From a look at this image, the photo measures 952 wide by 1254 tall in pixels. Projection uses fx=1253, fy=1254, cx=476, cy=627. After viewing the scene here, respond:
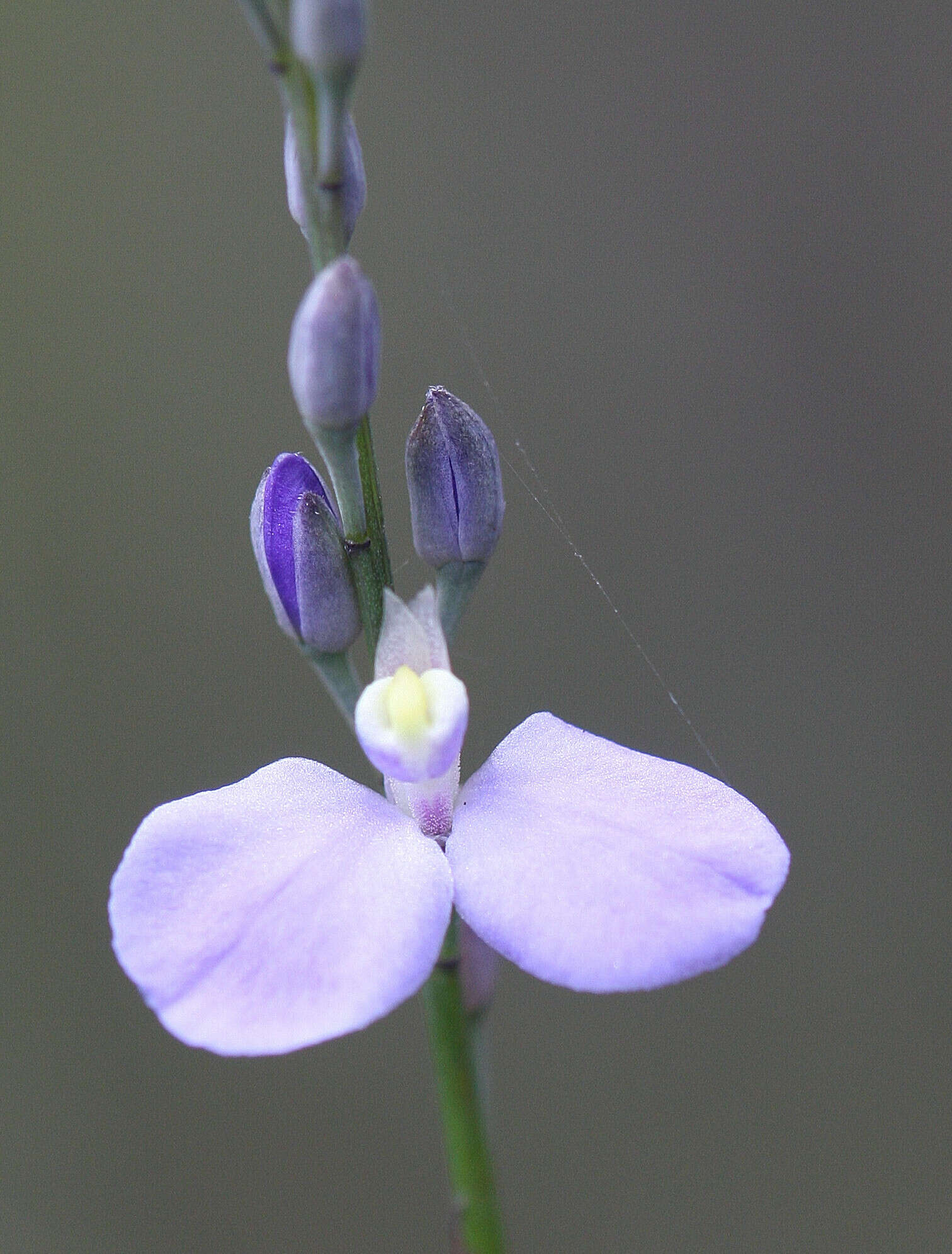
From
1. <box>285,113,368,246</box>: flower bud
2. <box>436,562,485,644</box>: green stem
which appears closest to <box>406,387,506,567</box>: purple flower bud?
<box>436,562,485,644</box>: green stem

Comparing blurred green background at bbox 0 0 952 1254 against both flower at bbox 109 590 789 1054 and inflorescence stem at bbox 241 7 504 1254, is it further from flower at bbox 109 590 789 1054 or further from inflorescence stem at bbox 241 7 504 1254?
flower at bbox 109 590 789 1054

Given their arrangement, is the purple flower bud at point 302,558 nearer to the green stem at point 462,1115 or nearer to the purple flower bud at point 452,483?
the purple flower bud at point 452,483

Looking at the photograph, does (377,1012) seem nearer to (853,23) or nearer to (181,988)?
(181,988)

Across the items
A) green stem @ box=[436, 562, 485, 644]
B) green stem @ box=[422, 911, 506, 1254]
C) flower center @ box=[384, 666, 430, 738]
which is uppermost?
green stem @ box=[436, 562, 485, 644]

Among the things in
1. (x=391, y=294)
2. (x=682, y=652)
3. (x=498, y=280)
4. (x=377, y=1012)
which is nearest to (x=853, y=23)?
(x=498, y=280)

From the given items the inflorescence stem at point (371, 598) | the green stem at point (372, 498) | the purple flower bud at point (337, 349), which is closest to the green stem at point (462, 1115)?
the inflorescence stem at point (371, 598)
